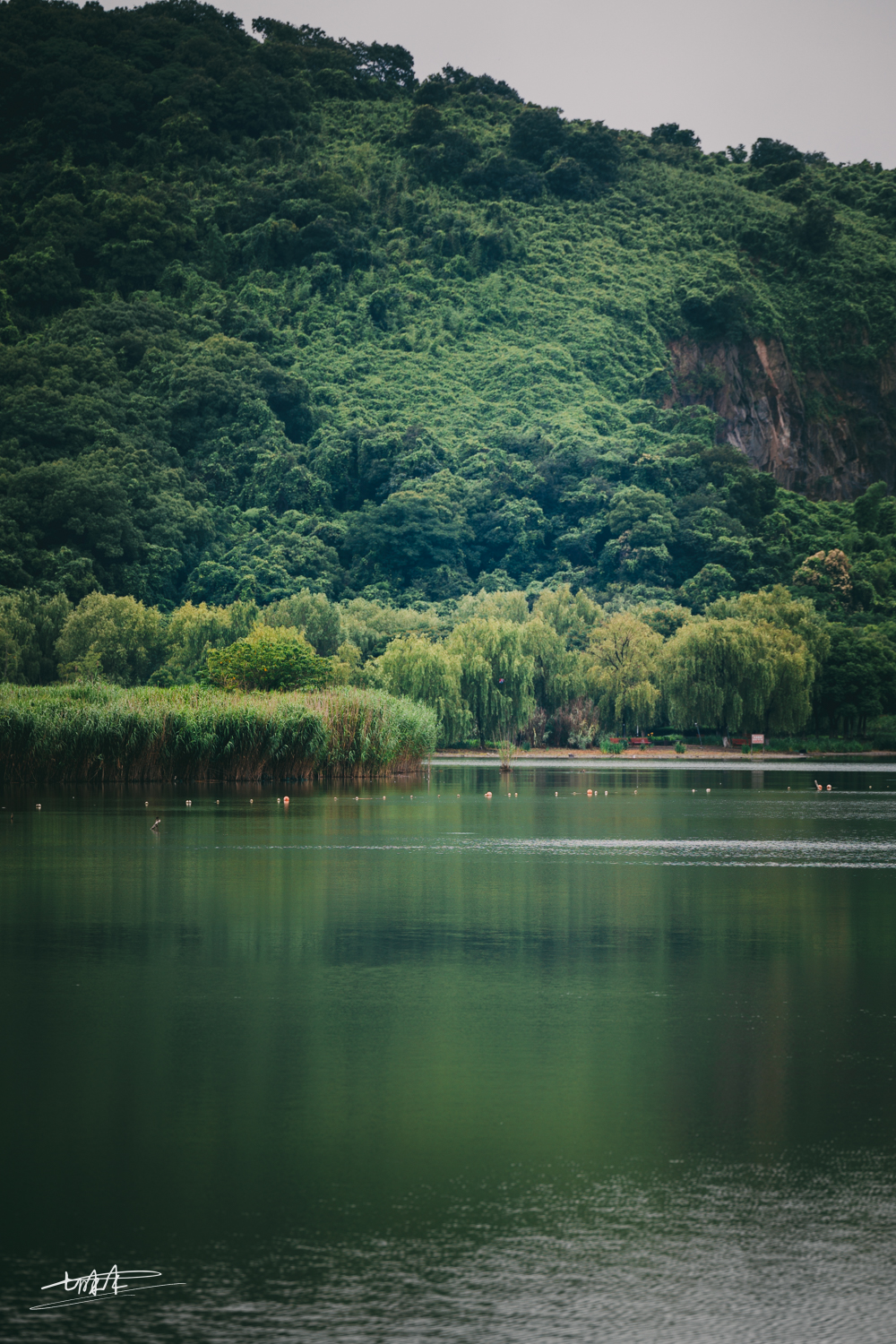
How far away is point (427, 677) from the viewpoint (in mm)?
70500

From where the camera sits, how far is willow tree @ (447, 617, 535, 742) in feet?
245

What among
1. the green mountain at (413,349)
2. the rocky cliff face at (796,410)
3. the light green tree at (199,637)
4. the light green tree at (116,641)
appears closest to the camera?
the light green tree at (199,637)

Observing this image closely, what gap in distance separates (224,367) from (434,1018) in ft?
468

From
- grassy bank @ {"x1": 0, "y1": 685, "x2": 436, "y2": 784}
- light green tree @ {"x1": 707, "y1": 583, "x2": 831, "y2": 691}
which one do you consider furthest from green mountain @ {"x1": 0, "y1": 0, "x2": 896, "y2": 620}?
grassy bank @ {"x1": 0, "y1": 685, "x2": 436, "y2": 784}

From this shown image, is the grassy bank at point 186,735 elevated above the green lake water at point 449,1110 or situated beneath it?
elevated above

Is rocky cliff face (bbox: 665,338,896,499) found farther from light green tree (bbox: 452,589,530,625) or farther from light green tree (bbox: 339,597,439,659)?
light green tree (bbox: 339,597,439,659)

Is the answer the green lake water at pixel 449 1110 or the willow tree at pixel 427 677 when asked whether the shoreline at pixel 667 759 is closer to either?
the willow tree at pixel 427 677

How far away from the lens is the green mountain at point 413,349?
129875mm

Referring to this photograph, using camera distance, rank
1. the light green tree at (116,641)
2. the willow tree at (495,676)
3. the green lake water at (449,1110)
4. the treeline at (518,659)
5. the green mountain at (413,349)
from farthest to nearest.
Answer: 1. the green mountain at (413,349)
2. the light green tree at (116,641)
3. the willow tree at (495,676)
4. the treeline at (518,659)
5. the green lake water at (449,1110)

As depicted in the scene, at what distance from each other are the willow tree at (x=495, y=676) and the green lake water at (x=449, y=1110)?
54349 mm

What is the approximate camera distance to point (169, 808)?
114ft
